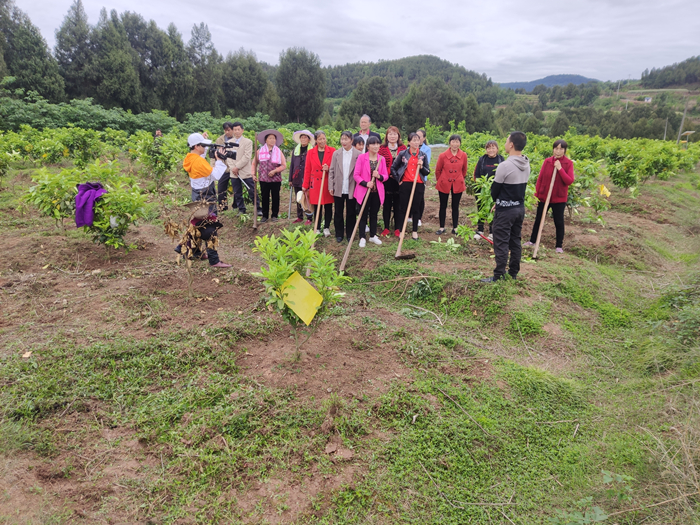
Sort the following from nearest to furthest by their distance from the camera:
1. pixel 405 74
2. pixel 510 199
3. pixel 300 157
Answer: pixel 510 199, pixel 300 157, pixel 405 74

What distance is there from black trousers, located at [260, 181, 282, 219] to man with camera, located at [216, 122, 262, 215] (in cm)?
22

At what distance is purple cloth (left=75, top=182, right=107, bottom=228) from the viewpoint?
5316mm

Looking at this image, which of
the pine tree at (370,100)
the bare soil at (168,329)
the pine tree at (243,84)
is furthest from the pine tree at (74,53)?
the bare soil at (168,329)

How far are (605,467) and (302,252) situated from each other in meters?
2.72

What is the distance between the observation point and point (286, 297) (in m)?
3.28

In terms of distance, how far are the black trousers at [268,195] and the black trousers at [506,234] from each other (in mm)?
4303

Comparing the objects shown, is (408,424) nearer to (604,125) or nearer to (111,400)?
(111,400)

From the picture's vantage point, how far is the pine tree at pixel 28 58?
24391 mm

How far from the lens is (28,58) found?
25125mm

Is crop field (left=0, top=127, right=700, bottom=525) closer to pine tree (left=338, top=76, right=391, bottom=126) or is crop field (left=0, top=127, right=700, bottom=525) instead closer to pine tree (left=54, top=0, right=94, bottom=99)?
pine tree (left=54, top=0, right=94, bottom=99)

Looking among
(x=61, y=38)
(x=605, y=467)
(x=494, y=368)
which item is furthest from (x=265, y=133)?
(x=61, y=38)

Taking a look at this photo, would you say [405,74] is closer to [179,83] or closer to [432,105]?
[432,105]

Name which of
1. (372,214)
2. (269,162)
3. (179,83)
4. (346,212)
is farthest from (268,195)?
(179,83)

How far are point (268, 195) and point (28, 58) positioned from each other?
2800cm
